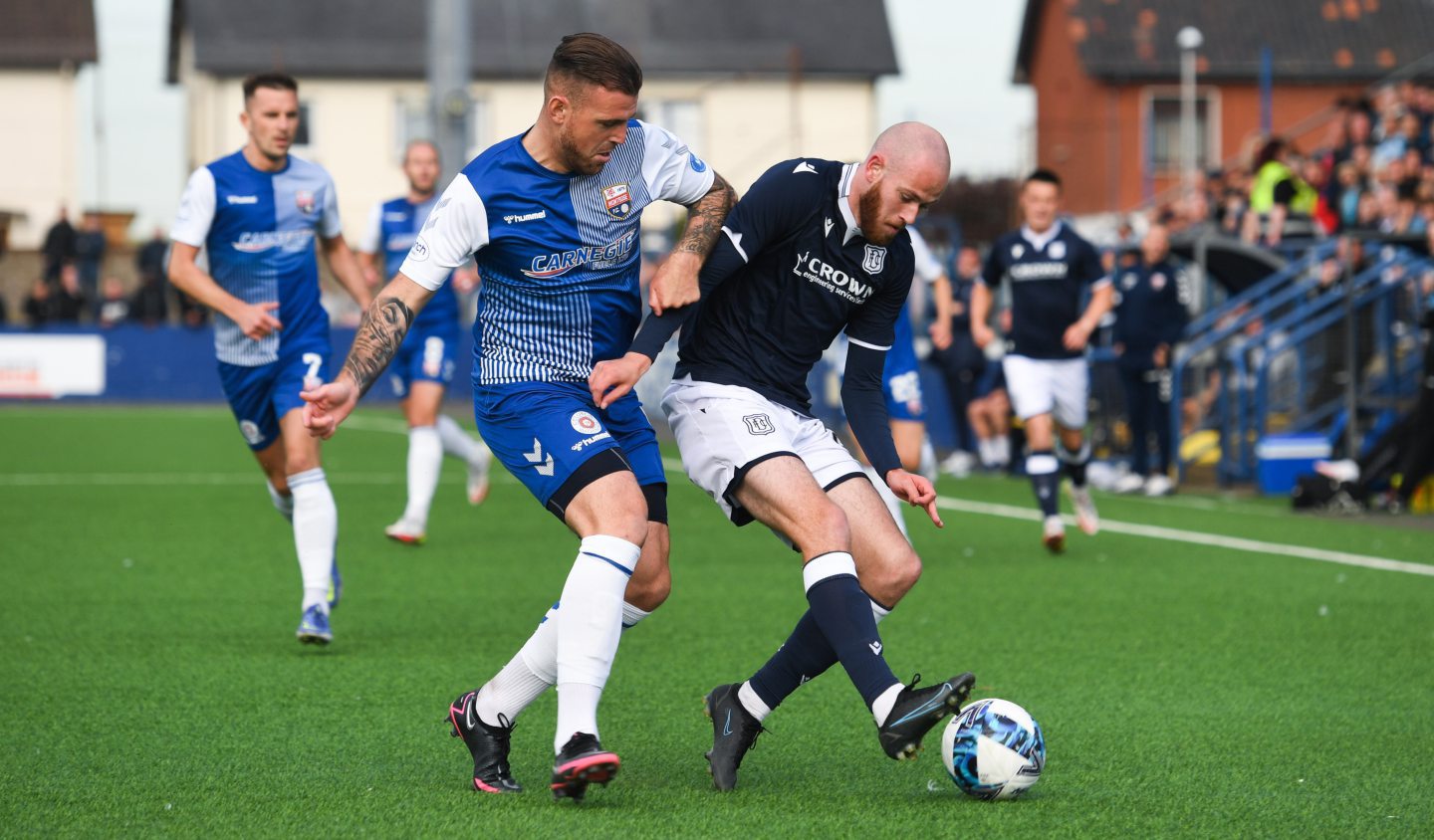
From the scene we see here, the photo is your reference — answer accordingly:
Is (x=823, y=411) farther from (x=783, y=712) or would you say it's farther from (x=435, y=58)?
(x=783, y=712)

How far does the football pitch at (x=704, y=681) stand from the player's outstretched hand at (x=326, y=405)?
39.7 inches

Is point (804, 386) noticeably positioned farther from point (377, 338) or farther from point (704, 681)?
point (704, 681)

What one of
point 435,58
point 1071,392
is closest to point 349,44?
point 435,58

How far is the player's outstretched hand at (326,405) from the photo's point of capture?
471 cm

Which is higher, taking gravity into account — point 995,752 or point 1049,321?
point 1049,321

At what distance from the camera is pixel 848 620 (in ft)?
16.2

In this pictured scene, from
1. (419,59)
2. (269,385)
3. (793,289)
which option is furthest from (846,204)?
(419,59)

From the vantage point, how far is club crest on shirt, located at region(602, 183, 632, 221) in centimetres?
515

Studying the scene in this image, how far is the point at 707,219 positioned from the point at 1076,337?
6.46 meters

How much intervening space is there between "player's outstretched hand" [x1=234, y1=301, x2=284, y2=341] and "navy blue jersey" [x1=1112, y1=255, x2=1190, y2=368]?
10.7 meters

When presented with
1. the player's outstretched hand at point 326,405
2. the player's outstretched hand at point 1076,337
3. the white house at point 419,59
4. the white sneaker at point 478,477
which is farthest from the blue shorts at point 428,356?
the white house at point 419,59

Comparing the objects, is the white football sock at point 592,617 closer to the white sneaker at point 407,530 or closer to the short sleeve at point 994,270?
the white sneaker at point 407,530

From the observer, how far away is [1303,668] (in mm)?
7195

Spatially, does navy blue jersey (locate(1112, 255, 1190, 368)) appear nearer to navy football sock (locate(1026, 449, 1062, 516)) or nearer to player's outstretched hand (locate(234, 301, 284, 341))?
navy football sock (locate(1026, 449, 1062, 516))
